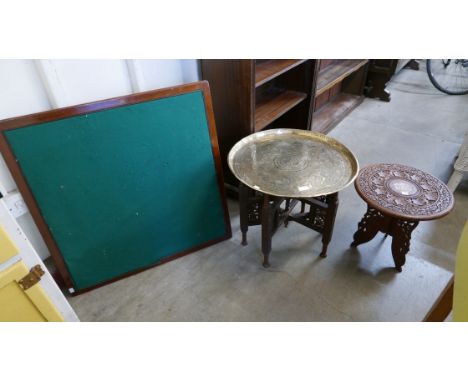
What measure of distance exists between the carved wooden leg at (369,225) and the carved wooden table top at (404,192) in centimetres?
14

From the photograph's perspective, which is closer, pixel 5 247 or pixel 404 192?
pixel 5 247

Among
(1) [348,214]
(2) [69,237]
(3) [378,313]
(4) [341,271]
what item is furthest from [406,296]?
(2) [69,237]

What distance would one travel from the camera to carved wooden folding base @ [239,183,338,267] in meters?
1.71

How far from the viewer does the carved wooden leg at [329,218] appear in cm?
169

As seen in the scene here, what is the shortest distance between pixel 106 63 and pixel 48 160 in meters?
0.59

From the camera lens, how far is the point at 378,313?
166 centimetres

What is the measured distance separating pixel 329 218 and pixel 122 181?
1.19 m

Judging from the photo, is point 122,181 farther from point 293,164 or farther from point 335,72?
point 335,72

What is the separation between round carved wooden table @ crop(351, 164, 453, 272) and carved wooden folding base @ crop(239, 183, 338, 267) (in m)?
0.22

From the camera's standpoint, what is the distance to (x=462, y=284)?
794 mm

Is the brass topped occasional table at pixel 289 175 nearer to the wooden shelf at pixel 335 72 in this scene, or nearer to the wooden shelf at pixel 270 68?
the wooden shelf at pixel 270 68

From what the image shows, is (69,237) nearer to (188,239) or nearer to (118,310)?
(118,310)

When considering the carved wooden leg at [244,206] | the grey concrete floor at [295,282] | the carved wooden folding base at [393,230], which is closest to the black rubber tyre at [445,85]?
the grey concrete floor at [295,282]

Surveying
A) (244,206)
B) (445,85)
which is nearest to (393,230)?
(244,206)
